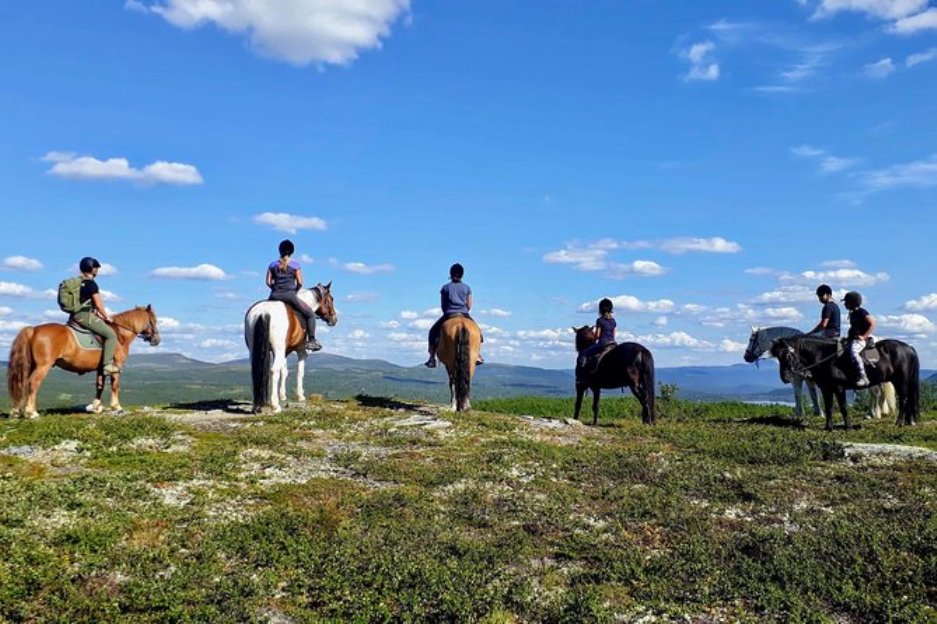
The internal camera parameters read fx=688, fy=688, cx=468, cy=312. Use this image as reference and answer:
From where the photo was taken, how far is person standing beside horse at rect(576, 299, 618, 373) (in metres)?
22.8

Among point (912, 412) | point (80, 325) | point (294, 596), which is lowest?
point (294, 596)

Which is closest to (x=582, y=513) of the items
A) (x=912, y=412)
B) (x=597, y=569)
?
(x=597, y=569)

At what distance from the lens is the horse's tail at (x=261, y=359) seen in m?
19.3

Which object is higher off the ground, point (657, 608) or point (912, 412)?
point (912, 412)

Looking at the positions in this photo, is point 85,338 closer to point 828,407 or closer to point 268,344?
point 268,344

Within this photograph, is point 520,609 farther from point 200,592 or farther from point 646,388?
point 646,388

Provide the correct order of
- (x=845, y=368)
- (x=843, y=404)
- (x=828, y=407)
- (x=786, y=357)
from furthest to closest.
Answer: (x=786, y=357)
(x=828, y=407)
(x=845, y=368)
(x=843, y=404)

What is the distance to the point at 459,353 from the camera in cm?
2155

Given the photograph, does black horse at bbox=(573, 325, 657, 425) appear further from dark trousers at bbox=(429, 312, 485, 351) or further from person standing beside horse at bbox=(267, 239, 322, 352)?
person standing beside horse at bbox=(267, 239, 322, 352)

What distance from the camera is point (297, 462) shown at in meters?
14.0

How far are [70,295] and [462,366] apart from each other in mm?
11117

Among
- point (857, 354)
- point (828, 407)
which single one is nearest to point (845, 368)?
point (857, 354)

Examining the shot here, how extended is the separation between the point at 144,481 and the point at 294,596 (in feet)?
16.3

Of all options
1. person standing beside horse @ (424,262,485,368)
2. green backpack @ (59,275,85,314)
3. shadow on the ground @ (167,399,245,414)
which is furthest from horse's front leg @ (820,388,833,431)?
green backpack @ (59,275,85,314)
